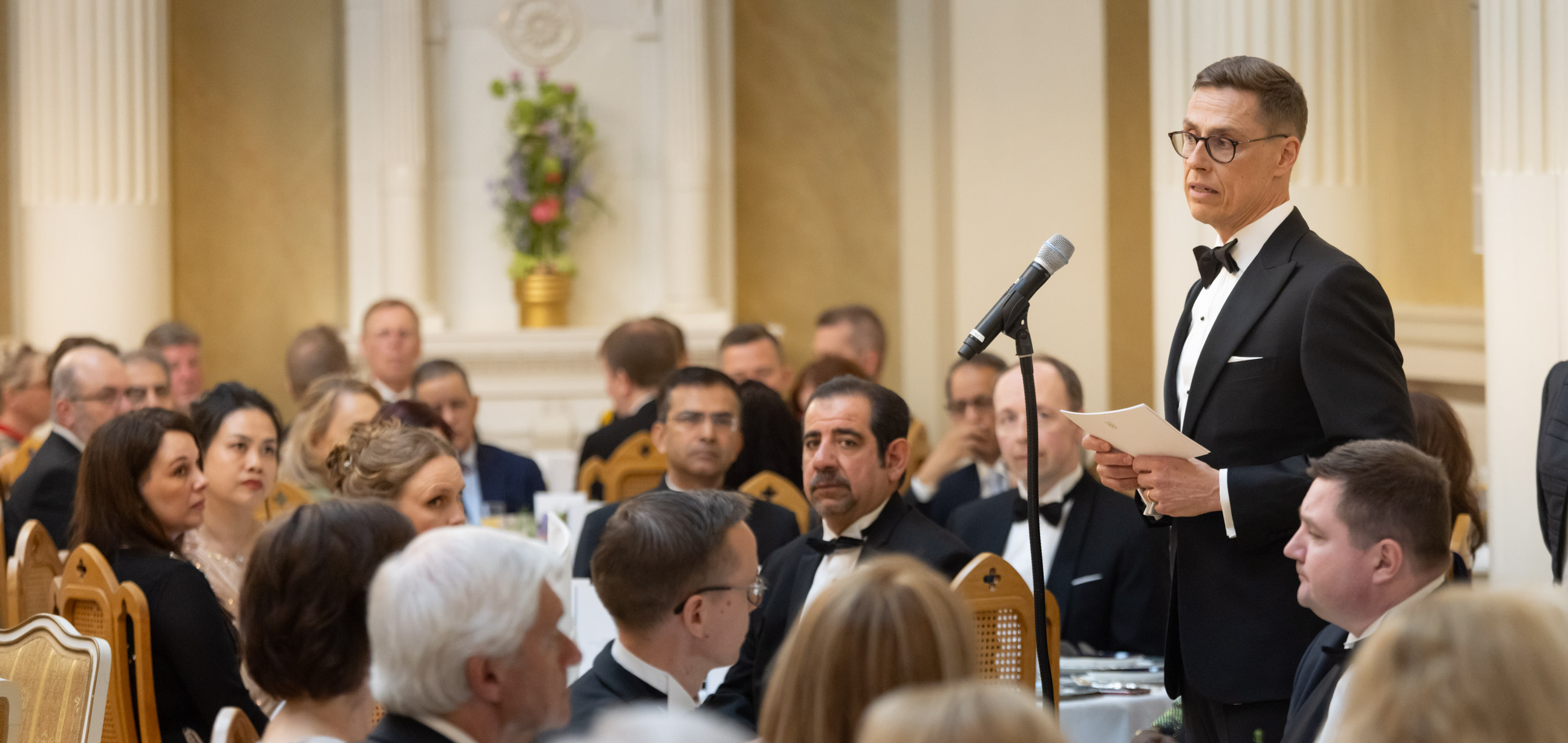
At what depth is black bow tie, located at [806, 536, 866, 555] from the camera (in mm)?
3637

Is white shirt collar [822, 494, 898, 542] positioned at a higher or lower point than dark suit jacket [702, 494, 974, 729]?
higher

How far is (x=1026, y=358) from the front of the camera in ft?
8.27

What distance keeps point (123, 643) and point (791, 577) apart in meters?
1.46

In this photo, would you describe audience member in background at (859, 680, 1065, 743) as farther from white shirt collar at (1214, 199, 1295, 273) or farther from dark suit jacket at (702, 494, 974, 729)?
dark suit jacket at (702, 494, 974, 729)

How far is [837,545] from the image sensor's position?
12.0 feet

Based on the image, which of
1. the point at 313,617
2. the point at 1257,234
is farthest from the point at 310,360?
the point at 1257,234

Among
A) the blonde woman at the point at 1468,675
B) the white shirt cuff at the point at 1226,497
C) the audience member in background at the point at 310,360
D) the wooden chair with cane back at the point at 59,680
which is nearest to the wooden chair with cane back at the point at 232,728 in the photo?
the wooden chair with cane back at the point at 59,680

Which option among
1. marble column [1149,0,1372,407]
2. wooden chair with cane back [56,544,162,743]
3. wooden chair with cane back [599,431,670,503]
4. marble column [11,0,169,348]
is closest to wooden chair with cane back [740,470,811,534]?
wooden chair with cane back [599,431,670,503]

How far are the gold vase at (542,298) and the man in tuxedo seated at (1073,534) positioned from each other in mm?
4316

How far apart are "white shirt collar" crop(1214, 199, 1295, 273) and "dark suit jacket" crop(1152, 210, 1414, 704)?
0.01m

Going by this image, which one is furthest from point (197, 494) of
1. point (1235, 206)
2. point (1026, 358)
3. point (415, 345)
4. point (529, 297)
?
point (529, 297)

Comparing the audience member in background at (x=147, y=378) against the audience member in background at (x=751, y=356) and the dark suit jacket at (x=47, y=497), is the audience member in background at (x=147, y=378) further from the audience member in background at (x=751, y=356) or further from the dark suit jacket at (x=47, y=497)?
the audience member in background at (x=751, y=356)

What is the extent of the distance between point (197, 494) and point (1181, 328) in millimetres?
2274

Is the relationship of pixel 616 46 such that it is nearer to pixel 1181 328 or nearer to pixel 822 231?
pixel 822 231
